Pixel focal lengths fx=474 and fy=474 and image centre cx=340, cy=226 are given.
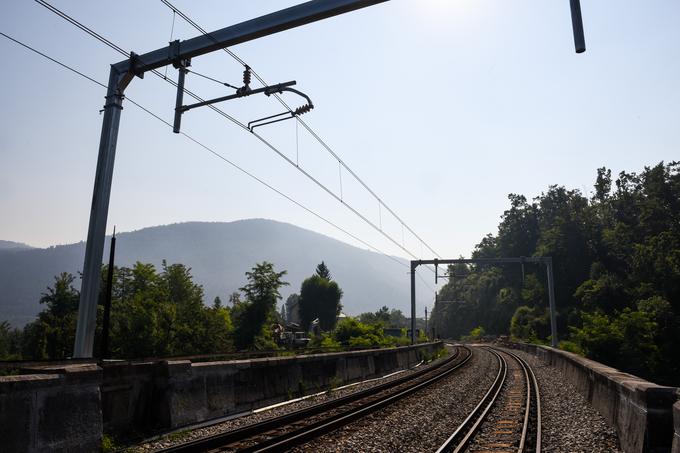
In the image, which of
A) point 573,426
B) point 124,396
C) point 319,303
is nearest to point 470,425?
point 573,426

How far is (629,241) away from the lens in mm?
66062

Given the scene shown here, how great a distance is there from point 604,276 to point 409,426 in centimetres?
6173

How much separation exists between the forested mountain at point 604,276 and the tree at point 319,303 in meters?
36.8

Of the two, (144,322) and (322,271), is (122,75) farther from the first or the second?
(322,271)

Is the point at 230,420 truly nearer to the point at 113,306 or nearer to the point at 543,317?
the point at 113,306

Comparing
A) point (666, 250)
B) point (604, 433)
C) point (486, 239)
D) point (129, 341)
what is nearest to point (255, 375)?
point (604, 433)

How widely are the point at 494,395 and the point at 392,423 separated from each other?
6.84 metres

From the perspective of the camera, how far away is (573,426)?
11.4 metres

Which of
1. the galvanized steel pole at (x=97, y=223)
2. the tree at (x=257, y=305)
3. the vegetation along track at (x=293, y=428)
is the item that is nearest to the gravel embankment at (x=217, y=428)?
the vegetation along track at (x=293, y=428)

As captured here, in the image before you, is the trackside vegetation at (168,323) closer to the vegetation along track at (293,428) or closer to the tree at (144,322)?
the tree at (144,322)

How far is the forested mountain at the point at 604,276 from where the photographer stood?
45219 millimetres

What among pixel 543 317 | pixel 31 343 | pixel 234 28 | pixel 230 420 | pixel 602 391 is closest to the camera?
pixel 234 28

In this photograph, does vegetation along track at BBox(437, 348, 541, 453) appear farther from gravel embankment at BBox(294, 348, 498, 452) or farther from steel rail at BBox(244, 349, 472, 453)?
steel rail at BBox(244, 349, 472, 453)

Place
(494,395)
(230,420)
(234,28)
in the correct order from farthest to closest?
(494,395) → (230,420) → (234,28)
